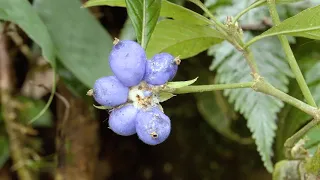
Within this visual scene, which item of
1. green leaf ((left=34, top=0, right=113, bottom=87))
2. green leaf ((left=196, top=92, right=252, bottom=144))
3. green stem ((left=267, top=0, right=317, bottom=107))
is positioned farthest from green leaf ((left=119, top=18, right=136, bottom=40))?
green stem ((left=267, top=0, right=317, bottom=107))

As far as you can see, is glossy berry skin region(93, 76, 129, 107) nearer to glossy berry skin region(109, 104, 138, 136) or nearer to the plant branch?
glossy berry skin region(109, 104, 138, 136)

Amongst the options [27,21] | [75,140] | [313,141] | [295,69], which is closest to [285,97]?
[295,69]

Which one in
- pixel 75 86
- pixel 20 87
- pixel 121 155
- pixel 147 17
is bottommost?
pixel 121 155

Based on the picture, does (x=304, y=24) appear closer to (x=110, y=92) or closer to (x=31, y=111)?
(x=110, y=92)

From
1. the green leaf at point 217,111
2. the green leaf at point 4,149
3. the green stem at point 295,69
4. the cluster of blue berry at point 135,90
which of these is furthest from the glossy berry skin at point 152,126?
the green leaf at point 4,149

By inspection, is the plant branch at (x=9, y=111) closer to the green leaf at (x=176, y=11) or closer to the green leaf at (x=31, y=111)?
the green leaf at (x=31, y=111)

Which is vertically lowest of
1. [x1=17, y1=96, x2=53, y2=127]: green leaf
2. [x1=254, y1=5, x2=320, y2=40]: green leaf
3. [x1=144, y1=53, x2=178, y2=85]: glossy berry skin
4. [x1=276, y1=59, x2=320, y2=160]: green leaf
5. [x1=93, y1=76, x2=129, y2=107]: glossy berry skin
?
[x1=17, y1=96, x2=53, y2=127]: green leaf

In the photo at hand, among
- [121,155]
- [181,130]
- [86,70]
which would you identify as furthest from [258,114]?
[121,155]

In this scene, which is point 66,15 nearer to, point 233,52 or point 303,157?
point 233,52
